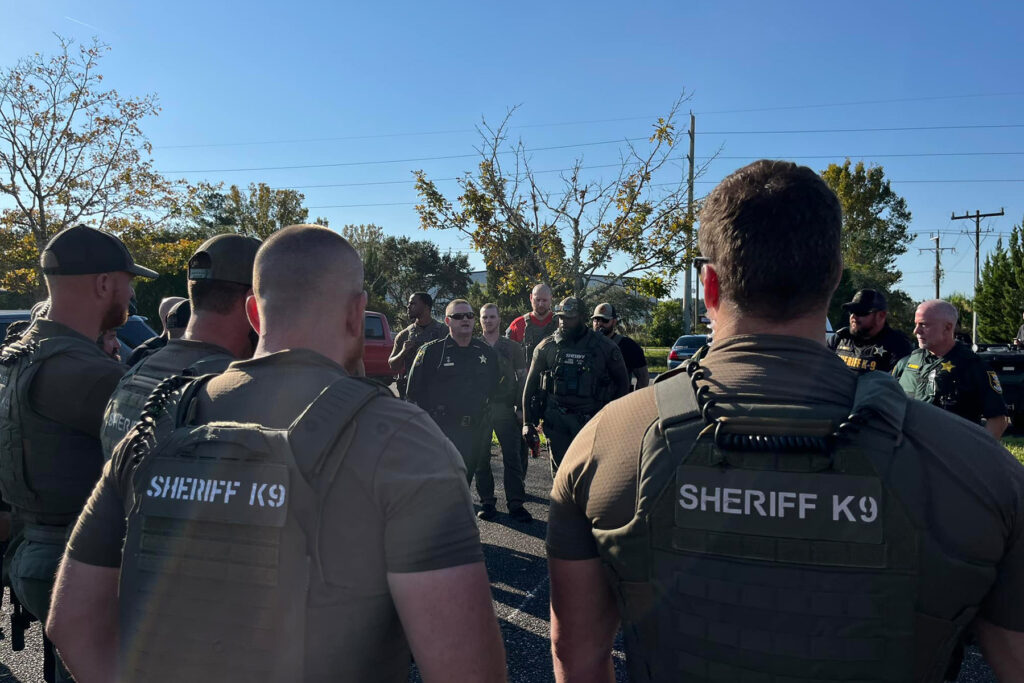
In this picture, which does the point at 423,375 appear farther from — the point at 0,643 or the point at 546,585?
the point at 0,643

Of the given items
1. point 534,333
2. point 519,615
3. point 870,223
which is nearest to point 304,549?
point 519,615

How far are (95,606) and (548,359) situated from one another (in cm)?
479

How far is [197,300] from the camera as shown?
2523mm

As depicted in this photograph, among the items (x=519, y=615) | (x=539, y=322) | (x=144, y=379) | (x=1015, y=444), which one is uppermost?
(x=144, y=379)

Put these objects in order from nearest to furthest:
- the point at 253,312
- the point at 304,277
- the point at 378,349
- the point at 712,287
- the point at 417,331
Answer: the point at 712,287, the point at 304,277, the point at 253,312, the point at 417,331, the point at 378,349

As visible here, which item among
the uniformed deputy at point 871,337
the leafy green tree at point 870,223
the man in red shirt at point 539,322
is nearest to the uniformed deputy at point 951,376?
the uniformed deputy at point 871,337

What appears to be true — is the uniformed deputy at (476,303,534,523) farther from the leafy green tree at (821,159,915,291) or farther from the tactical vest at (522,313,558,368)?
the leafy green tree at (821,159,915,291)

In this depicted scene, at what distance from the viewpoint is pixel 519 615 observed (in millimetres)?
4281

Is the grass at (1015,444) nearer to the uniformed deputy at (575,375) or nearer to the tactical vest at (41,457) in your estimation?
the uniformed deputy at (575,375)

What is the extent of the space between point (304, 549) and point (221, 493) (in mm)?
199

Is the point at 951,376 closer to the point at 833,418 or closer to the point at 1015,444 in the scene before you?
the point at 833,418

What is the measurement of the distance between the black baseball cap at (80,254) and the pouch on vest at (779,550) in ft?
7.99

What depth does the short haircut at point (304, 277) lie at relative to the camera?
157 cm

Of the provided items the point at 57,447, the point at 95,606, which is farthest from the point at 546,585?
the point at 95,606
